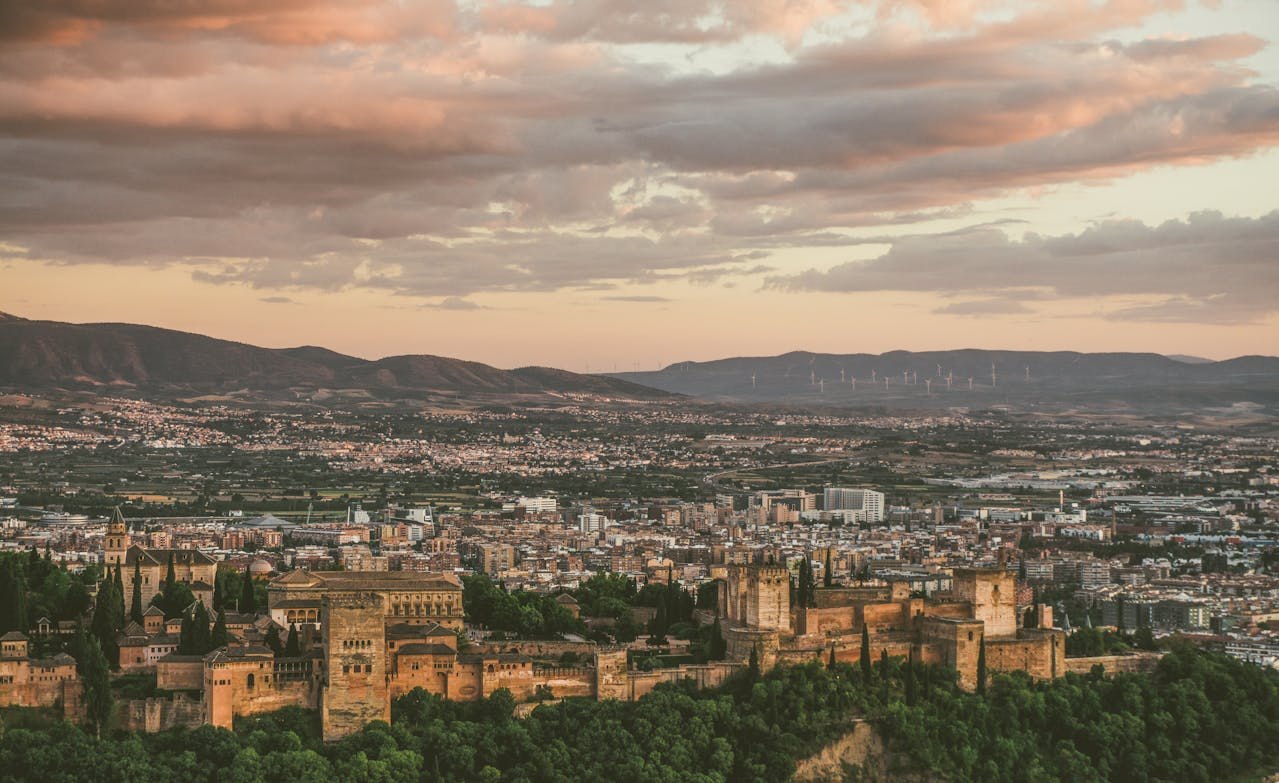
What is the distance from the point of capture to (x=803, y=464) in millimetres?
173000

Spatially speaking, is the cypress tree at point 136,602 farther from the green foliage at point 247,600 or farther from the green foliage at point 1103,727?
the green foliage at point 1103,727

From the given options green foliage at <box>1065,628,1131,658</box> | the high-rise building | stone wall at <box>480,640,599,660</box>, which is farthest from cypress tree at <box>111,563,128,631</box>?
the high-rise building

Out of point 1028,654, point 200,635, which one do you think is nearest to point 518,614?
point 200,635

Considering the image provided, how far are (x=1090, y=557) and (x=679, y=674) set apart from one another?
57836 millimetres

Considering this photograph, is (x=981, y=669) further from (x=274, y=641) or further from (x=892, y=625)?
(x=274, y=641)

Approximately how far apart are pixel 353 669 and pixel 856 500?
91923mm

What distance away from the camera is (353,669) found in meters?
43.3

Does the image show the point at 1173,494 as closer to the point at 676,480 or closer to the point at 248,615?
the point at 676,480

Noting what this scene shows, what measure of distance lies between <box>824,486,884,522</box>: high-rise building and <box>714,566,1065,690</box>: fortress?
75741 mm

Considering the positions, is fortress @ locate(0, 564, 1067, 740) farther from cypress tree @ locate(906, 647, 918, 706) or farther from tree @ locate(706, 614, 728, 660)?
cypress tree @ locate(906, 647, 918, 706)

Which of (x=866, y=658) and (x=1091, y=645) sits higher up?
(x=866, y=658)

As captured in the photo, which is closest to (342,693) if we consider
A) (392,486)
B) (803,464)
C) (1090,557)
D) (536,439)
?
(1090,557)

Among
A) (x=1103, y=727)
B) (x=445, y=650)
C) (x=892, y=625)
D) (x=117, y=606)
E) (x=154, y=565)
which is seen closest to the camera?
(x=445, y=650)

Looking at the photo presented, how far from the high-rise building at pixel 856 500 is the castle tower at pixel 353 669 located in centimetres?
8624
